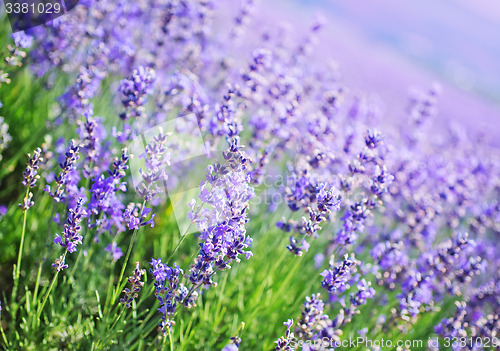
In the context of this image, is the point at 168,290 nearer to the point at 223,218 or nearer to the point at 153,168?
the point at 223,218

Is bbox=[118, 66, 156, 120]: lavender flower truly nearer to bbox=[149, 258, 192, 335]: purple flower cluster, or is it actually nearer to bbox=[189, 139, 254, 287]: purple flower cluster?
bbox=[189, 139, 254, 287]: purple flower cluster

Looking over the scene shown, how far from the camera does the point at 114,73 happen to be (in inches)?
151

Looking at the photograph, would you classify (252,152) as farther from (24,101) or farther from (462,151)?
(462,151)

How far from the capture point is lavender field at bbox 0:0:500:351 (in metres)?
1.94

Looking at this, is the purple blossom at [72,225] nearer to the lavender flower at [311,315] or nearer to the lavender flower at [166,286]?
the lavender flower at [166,286]

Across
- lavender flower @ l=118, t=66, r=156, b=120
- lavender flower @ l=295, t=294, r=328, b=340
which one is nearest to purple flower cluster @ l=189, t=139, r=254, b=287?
lavender flower @ l=295, t=294, r=328, b=340

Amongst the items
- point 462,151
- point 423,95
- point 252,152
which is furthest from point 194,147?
point 462,151

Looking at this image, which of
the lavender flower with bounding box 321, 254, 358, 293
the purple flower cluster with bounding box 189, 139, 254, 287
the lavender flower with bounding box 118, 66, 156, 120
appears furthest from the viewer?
the lavender flower with bounding box 118, 66, 156, 120

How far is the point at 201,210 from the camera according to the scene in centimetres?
187

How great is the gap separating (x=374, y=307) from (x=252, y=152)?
170 centimetres

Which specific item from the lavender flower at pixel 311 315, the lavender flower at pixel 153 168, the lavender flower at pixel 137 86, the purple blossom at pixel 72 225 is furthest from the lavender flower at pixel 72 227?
the lavender flower at pixel 311 315

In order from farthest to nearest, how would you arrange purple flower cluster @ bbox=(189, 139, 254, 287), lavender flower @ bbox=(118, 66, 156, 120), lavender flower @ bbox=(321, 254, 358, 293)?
lavender flower @ bbox=(118, 66, 156, 120)
lavender flower @ bbox=(321, 254, 358, 293)
purple flower cluster @ bbox=(189, 139, 254, 287)

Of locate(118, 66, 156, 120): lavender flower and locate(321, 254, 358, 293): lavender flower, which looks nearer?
locate(321, 254, 358, 293): lavender flower

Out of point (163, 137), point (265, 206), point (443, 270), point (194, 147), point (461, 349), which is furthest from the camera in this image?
point (265, 206)
